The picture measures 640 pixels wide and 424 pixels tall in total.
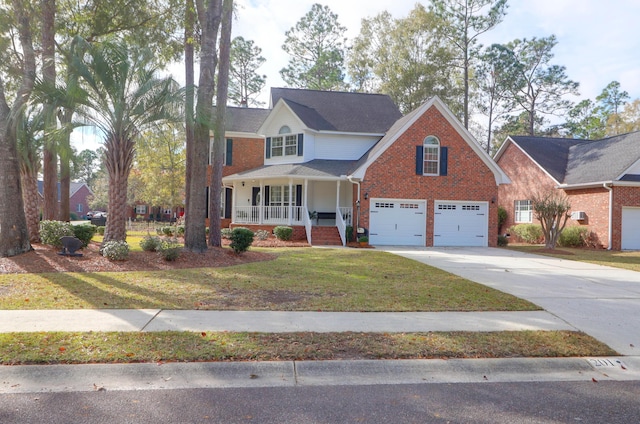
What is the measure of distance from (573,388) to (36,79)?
524 inches

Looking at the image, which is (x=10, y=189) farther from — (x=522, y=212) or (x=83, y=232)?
(x=522, y=212)

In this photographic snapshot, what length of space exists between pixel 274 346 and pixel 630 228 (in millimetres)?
21820

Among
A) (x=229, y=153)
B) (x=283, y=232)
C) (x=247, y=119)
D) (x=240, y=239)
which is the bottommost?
(x=283, y=232)

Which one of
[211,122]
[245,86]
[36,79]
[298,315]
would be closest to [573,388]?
[298,315]

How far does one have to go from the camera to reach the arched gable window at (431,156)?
64.3 feet

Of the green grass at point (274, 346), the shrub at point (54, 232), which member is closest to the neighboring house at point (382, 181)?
the shrub at point (54, 232)

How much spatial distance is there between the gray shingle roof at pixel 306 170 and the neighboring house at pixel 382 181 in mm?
51

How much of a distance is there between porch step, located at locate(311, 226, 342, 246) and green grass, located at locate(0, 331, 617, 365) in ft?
44.4

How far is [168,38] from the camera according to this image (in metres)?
17.9

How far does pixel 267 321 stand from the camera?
5.94 meters

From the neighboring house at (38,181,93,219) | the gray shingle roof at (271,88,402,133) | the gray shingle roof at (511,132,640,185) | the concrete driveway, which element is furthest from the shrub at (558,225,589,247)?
the neighboring house at (38,181,93,219)

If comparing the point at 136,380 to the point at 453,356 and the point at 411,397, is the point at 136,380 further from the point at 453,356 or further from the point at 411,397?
the point at 453,356

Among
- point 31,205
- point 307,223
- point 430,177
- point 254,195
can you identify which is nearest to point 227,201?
point 254,195

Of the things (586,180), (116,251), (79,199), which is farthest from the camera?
(79,199)
